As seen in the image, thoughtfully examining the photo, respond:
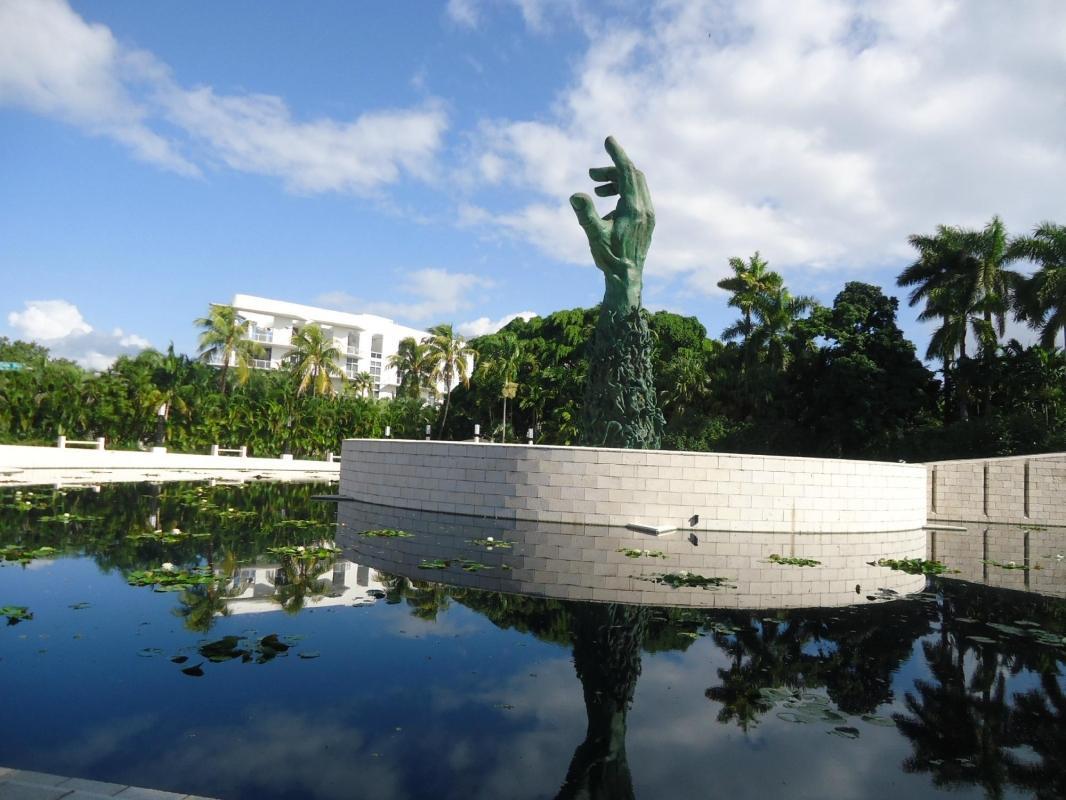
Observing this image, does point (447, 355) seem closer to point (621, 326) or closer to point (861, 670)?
point (621, 326)

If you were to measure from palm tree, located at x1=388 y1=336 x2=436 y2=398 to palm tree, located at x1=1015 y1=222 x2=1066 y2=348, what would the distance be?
2990 centimetres

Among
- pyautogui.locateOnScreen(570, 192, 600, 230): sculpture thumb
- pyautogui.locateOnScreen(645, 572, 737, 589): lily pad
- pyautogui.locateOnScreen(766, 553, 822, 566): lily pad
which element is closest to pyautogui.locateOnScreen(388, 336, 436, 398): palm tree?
pyautogui.locateOnScreen(570, 192, 600, 230): sculpture thumb

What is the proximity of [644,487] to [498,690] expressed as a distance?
8.64m

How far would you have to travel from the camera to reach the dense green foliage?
1015 inches

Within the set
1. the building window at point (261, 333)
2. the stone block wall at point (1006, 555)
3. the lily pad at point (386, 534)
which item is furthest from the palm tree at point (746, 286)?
the building window at point (261, 333)

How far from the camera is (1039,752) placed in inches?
164

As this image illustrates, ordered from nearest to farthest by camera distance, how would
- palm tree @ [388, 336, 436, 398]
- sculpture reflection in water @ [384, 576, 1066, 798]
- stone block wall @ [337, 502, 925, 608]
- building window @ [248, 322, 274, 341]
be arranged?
sculpture reflection in water @ [384, 576, 1066, 798]
stone block wall @ [337, 502, 925, 608]
palm tree @ [388, 336, 436, 398]
building window @ [248, 322, 274, 341]

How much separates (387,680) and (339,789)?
5.01 feet

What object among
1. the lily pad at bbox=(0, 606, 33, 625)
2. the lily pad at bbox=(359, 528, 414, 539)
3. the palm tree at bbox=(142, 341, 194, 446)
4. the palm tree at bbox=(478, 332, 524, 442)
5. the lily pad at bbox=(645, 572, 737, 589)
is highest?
the palm tree at bbox=(478, 332, 524, 442)

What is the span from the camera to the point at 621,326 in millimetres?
16016

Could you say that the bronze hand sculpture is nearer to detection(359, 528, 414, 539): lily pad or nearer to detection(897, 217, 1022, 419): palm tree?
detection(359, 528, 414, 539): lily pad

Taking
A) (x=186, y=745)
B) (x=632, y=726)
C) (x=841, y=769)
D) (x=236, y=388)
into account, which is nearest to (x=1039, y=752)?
(x=841, y=769)

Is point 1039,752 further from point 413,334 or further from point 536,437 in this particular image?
point 413,334

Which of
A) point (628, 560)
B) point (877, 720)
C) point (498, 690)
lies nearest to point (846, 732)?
point (877, 720)
